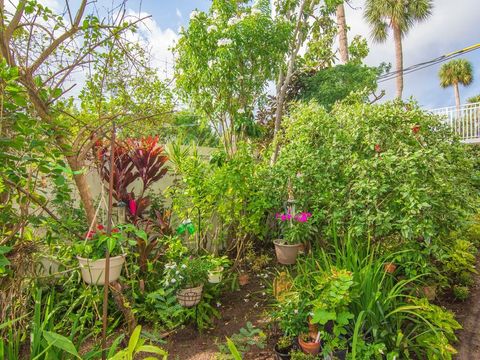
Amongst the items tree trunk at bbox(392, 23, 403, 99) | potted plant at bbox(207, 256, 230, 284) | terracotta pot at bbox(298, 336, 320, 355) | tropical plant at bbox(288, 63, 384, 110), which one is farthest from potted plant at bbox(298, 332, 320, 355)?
tree trunk at bbox(392, 23, 403, 99)

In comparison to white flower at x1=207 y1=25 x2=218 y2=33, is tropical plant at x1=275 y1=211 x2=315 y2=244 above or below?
below

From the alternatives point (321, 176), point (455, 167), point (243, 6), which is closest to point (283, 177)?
point (321, 176)

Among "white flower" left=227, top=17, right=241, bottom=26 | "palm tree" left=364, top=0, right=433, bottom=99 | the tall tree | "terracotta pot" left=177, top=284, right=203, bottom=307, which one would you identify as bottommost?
"terracotta pot" left=177, top=284, right=203, bottom=307

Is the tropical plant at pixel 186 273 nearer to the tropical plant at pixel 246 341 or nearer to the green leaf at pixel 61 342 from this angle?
the tropical plant at pixel 246 341

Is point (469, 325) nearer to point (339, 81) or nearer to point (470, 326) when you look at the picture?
point (470, 326)

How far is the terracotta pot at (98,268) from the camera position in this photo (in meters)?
1.85

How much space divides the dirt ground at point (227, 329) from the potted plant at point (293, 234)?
0.43 meters

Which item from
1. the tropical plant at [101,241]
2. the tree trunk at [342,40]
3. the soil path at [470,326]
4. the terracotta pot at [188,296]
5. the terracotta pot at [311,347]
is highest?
the tree trunk at [342,40]

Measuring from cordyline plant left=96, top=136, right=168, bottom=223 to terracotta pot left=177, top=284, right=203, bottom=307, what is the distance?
959mm

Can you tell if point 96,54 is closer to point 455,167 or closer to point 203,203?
point 203,203

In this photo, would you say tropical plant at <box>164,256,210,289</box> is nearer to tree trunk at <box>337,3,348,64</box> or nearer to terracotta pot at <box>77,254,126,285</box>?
terracotta pot at <box>77,254,126,285</box>

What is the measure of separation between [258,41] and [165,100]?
1.95 meters

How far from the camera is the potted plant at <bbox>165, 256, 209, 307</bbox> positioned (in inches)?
94.6

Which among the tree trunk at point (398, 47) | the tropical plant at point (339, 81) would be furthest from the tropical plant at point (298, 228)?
the tree trunk at point (398, 47)
